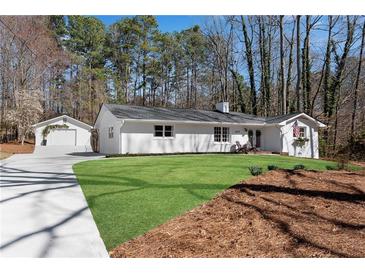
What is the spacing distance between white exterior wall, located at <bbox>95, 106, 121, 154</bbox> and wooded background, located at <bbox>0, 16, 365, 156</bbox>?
8437 mm

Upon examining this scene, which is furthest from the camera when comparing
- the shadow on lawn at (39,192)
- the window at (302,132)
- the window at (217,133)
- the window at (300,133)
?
the window at (302,132)

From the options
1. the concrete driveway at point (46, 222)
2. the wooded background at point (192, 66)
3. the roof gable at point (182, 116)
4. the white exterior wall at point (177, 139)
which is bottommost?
the concrete driveway at point (46, 222)

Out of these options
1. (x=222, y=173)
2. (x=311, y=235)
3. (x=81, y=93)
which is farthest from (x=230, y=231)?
(x=81, y=93)

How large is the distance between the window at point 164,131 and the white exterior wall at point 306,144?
6.49m

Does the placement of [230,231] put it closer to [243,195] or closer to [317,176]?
[243,195]

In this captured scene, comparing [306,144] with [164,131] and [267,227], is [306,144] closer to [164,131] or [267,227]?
[164,131]

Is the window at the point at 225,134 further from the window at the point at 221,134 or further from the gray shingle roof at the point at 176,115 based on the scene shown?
the gray shingle roof at the point at 176,115

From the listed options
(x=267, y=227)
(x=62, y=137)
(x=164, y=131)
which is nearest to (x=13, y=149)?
(x=62, y=137)

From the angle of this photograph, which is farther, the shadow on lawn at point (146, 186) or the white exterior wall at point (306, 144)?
the white exterior wall at point (306, 144)

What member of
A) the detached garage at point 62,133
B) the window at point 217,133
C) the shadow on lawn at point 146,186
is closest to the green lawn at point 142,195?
the shadow on lawn at point 146,186

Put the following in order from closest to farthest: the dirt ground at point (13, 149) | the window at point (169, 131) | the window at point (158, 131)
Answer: the window at point (158, 131)
the window at point (169, 131)
the dirt ground at point (13, 149)

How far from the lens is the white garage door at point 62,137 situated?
2402cm

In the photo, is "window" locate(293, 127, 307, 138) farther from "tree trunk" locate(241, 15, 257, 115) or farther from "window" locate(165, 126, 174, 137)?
"tree trunk" locate(241, 15, 257, 115)
